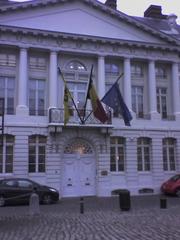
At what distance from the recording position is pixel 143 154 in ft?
89.9

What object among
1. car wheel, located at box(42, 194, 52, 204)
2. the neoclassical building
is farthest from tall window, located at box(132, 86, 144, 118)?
car wheel, located at box(42, 194, 52, 204)

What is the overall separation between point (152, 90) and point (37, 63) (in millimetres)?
8624

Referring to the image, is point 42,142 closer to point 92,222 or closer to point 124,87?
point 124,87

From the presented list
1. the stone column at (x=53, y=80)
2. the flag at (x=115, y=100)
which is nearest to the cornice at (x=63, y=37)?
the stone column at (x=53, y=80)

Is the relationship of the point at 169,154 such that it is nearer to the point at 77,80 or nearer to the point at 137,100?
the point at 137,100

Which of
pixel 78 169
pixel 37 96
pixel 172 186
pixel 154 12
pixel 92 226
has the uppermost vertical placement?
pixel 154 12

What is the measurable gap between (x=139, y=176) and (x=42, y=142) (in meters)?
7.33

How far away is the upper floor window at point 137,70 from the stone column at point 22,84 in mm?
8309

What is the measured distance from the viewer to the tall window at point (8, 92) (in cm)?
2502

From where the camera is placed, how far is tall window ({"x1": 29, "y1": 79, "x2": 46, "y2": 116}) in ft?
84.1

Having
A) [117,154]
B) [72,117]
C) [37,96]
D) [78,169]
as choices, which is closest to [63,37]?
[37,96]

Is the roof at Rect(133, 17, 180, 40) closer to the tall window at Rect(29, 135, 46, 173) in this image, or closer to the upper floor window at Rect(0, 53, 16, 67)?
the upper floor window at Rect(0, 53, 16, 67)

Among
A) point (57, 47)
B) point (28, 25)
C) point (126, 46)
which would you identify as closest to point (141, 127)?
point (126, 46)

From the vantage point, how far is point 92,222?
13305mm
